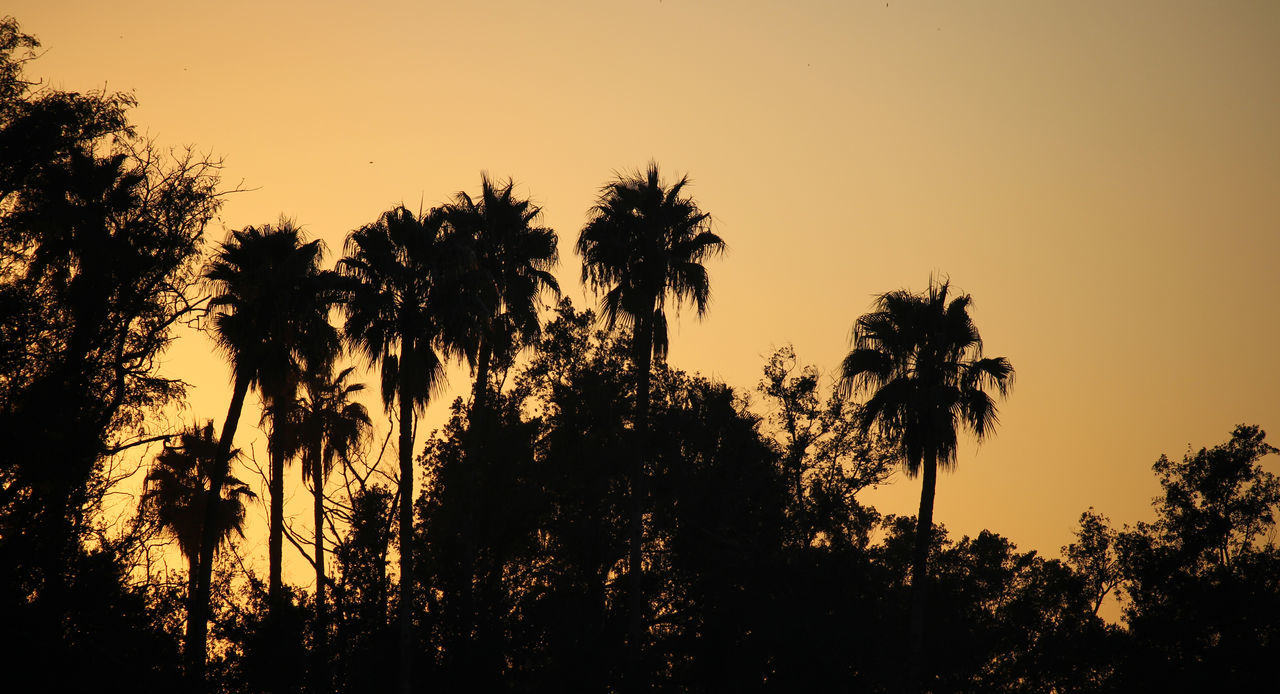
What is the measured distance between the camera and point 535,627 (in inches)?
1453

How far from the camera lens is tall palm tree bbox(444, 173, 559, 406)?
39656 mm

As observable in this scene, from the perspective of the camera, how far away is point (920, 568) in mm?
35094

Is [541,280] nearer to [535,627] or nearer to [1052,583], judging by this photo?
[535,627]

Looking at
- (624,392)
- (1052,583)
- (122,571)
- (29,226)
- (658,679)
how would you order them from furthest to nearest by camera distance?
(1052,583) < (624,392) < (658,679) < (29,226) < (122,571)

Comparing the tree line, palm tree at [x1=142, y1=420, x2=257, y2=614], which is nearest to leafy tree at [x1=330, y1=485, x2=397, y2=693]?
the tree line

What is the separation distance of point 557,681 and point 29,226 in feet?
61.2

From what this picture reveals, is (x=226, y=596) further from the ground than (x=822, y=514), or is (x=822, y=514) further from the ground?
(x=822, y=514)

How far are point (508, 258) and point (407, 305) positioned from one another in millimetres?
7246

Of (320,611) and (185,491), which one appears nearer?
(320,611)

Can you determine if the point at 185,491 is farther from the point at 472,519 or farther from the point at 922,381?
the point at 922,381

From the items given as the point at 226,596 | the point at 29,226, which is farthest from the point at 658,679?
the point at 29,226

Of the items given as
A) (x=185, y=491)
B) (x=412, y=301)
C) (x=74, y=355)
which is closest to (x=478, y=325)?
(x=412, y=301)

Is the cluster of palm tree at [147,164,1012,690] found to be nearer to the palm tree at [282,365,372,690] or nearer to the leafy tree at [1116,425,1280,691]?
the palm tree at [282,365,372,690]

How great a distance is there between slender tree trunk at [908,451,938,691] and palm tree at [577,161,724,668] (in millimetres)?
8541
